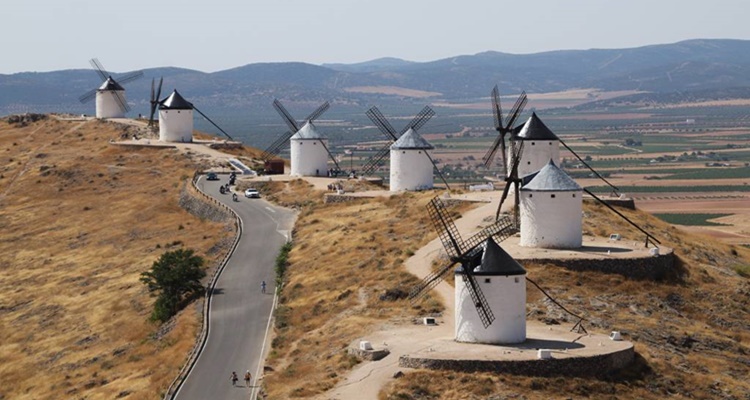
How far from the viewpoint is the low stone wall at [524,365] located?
43.1m

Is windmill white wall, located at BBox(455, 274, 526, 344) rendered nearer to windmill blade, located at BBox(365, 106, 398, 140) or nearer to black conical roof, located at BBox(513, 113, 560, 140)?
black conical roof, located at BBox(513, 113, 560, 140)

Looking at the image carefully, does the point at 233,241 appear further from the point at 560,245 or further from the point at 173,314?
the point at 560,245

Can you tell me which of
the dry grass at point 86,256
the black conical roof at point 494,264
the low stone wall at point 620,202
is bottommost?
the dry grass at point 86,256

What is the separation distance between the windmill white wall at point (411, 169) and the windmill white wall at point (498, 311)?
31.3 meters

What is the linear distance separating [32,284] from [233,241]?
12.1m

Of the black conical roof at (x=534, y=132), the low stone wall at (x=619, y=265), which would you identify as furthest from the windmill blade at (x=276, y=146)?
the low stone wall at (x=619, y=265)

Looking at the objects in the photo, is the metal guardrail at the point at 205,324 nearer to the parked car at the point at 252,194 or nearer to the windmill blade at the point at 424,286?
the parked car at the point at 252,194

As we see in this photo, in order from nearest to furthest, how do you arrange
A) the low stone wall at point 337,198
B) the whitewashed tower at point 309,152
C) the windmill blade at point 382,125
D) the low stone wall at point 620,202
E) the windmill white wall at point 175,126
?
1. the low stone wall at point 620,202
2. the low stone wall at point 337,198
3. the windmill blade at point 382,125
4. the whitewashed tower at point 309,152
5. the windmill white wall at point 175,126

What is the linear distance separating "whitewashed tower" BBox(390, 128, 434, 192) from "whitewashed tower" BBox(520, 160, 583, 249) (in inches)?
770

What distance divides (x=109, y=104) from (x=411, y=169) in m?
55.8

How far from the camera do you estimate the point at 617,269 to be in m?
54.8

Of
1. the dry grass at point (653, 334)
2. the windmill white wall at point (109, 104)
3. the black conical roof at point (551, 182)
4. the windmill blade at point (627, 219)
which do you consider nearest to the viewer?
the dry grass at point (653, 334)

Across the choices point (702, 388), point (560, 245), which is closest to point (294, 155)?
point (560, 245)

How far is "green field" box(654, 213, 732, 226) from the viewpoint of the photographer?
129375 mm
